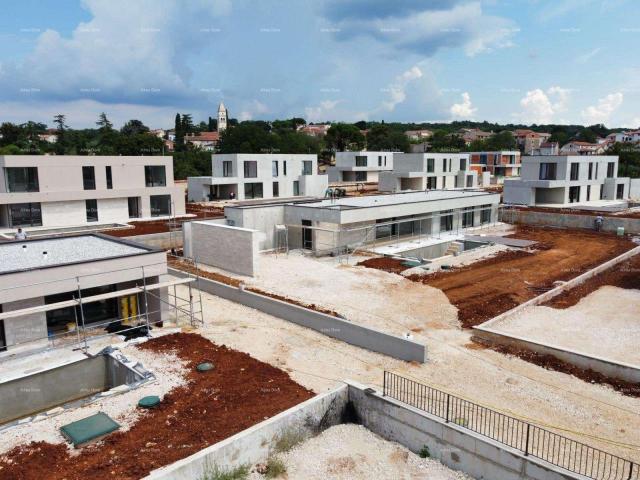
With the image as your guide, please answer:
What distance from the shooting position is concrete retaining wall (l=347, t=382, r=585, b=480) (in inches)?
374

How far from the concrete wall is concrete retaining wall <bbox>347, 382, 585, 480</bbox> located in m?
12.7

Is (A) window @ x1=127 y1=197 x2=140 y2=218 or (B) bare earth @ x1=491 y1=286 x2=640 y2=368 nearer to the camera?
(B) bare earth @ x1=491 y1=286 x2=640 y2=368

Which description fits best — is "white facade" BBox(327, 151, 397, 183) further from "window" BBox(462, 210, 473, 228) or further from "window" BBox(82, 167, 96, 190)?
"window" BBox(82, 167, 96, 190)

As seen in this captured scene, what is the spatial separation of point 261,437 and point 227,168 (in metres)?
47.2

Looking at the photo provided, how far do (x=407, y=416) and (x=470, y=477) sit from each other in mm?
1777

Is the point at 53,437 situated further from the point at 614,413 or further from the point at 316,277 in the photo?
the point at 316,277

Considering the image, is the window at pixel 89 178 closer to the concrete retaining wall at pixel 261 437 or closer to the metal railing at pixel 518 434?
the metal railing at pixel 518 434

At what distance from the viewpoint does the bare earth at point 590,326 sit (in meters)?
15.7

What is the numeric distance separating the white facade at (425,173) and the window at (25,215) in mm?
40603

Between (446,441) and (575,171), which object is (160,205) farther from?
(575,171)

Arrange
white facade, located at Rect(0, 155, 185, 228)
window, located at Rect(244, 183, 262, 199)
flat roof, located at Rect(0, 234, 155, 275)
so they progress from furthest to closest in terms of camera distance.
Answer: window, located at Rect(244, 183, 262, 199) → white facade, located at Rect(0, 155, 185, 228) → flat roof, located at Rect(0, 234, 155, 275)

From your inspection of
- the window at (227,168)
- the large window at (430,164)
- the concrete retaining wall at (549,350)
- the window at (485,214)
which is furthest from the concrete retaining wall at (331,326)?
the large window at (430,164)

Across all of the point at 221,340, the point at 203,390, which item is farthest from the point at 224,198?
the point at 203,390

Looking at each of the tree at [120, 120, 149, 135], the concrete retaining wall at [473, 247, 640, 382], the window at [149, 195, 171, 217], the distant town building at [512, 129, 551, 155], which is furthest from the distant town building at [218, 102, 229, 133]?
the concrete retaining wall at [473, 247, 640, 382]
